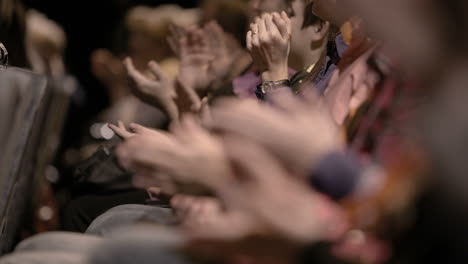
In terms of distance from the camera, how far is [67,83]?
1734mm

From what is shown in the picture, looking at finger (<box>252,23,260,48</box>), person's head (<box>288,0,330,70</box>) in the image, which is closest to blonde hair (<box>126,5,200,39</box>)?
person's head (<box>288,0,330,70</box>)

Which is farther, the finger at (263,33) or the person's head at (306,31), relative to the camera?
the person's head at (306,31)

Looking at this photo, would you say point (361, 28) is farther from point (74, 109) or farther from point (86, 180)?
point (74, 109)

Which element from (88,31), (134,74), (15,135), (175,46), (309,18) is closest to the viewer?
(15,135)

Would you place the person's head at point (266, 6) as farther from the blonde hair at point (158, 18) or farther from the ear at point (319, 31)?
the blonde hair at point (158, 18)

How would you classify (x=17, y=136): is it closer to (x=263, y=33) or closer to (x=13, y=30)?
(x=263, y=33)

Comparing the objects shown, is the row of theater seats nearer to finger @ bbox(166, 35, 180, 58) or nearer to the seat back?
the seat back

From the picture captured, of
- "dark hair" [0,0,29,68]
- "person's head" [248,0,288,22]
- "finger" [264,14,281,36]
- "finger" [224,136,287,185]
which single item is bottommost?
"finger" [224,136,287,185]

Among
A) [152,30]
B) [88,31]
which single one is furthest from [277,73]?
[88,31]

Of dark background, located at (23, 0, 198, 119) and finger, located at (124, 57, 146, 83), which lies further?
dark background, located at (23, 0, 198, 119)

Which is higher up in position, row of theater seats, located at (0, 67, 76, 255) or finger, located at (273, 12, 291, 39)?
finger, located at (273, 12, 291, 39)

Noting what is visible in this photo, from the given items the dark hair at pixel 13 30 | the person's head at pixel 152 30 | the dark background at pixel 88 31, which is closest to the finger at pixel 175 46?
the dark hair at pixel 13 30

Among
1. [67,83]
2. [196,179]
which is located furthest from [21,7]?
[196,179]

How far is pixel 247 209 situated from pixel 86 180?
3.18 feet
